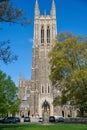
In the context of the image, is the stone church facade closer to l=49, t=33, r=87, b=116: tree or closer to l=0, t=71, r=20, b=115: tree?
l=0, t=71, r=20, b=115: tree

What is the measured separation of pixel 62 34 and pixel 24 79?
73.8 metres

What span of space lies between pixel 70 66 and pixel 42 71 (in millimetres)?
51328

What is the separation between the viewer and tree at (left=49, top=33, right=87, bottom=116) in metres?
44.2

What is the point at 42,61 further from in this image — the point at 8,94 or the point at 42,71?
the point at 8,94

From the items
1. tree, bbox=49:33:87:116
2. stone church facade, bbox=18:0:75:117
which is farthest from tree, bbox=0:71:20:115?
stone church facade, bbox=18:0:75:117

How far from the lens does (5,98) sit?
6266 centimetres

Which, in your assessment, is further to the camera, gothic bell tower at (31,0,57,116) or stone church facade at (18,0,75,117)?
gothic bell tower at (31,0,57,116)

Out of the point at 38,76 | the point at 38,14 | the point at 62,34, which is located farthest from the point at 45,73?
the point at 62,34

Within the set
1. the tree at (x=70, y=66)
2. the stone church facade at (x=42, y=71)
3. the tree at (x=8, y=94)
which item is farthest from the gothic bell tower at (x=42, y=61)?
the tree at (x=70, y=66)

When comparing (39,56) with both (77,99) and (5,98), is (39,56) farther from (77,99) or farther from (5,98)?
(77,99)

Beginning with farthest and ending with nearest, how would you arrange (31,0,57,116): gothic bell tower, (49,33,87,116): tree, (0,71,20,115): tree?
(31,0,57,116): gothic bell tower
(0,71,20,115): tree
(49,33,87,116): tree

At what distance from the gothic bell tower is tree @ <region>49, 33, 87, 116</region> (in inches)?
1784

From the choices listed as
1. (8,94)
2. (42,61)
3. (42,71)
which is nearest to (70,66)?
(8,94)

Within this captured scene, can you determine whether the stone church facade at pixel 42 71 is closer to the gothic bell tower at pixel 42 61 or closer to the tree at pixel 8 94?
the gothic bell tower at pixel 42 61
